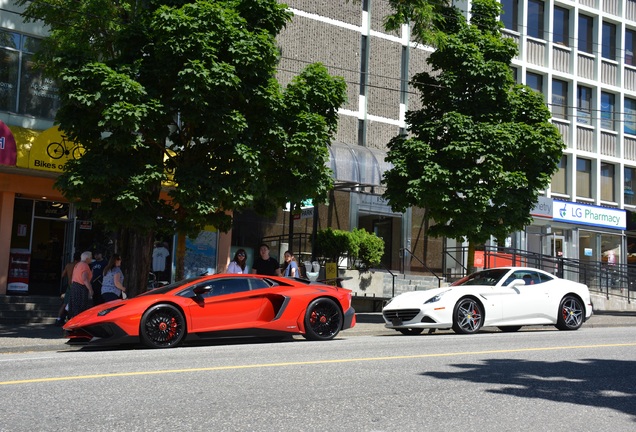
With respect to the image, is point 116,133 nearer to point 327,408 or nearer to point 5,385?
point 5,385

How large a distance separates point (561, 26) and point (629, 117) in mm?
5558

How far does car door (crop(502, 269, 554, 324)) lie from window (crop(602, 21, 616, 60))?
23720mm

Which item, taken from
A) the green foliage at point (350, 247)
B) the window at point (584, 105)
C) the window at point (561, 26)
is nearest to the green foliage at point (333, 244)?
the green foliage at point (350, 247)

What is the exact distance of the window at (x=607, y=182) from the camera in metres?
34.6

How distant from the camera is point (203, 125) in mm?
14422

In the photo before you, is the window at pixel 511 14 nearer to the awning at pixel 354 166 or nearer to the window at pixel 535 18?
the window at pixel 535 18

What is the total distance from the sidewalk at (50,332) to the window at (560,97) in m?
14.8

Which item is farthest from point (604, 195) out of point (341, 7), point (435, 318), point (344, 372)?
point (344, 372)

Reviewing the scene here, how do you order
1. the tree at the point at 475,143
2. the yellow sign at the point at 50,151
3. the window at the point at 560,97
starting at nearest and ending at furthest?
the yellow sign at the point at 50,151 < the tree at the point at 475,143 < the window at the point at 560,97

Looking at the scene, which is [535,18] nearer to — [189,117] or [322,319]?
[189,117]

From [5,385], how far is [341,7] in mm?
22986

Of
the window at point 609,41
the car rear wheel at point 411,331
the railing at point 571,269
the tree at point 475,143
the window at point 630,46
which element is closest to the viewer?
the car rear wheel at point 411,331

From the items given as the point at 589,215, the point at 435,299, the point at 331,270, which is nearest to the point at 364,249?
the point at 331,270

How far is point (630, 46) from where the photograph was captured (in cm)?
3612
